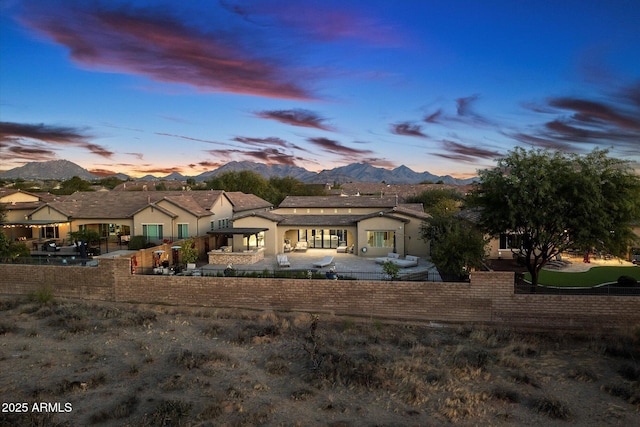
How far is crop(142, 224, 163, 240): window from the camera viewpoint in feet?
112

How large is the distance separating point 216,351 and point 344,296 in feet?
23.0

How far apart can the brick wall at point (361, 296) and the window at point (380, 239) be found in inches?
492

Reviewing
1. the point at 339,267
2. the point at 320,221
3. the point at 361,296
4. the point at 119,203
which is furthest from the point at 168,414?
the point at 119,203

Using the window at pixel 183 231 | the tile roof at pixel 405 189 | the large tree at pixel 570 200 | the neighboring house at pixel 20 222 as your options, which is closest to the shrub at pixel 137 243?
the window at pixel 183 231

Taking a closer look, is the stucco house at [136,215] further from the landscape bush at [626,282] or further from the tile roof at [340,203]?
the landscape bush at [626,282]

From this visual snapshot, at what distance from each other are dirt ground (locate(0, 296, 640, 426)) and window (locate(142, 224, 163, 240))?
13.2 m

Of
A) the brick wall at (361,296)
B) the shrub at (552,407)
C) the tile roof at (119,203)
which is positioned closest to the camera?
the shrub at (552,407)

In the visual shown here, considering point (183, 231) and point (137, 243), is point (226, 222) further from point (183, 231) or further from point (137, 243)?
point (137, 243)

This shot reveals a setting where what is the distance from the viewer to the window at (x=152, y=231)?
34.0 meters

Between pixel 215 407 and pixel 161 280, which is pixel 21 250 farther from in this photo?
pixel 215 407

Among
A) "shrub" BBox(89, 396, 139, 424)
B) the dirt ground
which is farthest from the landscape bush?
"shrub" BBox(89, 396, 139, 424)

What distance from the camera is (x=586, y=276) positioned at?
23.9m

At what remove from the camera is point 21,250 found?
27.3 meters

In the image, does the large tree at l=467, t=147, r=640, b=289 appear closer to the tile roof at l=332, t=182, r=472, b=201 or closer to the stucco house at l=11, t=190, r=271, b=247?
the stucco house at l=11, t=190, r=271, b=247
